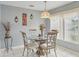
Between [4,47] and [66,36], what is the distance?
10.7ft

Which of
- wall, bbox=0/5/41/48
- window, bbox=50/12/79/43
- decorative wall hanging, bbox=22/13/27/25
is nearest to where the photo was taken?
window, bbox=50/12/79/43

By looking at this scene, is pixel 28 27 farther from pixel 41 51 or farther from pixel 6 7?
pixel 41 51

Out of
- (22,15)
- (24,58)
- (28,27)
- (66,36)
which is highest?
(22,15)

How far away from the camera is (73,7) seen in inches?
201

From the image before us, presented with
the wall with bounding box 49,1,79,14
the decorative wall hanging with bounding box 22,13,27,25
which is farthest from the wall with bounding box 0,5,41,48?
the wall with bounding box 49,1,79,14


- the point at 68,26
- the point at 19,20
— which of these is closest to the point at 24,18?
the point at 19,20

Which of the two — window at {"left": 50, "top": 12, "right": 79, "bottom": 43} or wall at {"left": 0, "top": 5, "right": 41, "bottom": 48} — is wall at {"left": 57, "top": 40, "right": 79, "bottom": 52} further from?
wall at {"left": 0, "top": 5, "right": 41, "bottom": 48}

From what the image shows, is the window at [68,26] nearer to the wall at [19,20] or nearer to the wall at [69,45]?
the wall at [69,45]

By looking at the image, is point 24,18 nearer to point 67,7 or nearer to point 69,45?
point 67,7

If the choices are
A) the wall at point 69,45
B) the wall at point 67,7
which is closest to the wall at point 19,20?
the wall at point 67,7

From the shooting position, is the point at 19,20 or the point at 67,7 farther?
the point at 19,20

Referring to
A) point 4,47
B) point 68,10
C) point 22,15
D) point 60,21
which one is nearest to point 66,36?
point 60,21

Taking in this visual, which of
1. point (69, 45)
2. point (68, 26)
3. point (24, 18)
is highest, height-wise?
point (24, 18)

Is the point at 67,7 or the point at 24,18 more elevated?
the point at 67,7
